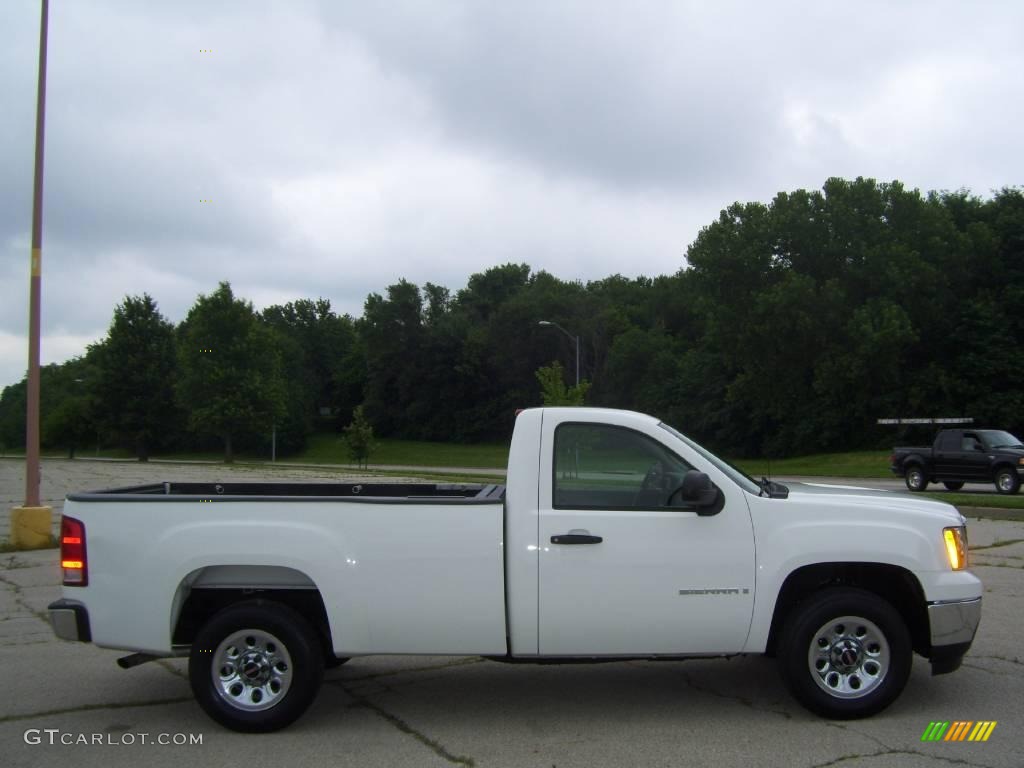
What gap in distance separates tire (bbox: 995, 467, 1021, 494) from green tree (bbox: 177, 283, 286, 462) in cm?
4962

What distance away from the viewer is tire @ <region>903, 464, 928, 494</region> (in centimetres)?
2458

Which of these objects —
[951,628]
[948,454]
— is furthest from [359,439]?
[951,628]

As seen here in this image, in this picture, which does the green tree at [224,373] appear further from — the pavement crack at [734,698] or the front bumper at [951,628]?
the front bumper at [951,628]

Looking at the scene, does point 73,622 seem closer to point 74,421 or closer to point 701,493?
point 701,493

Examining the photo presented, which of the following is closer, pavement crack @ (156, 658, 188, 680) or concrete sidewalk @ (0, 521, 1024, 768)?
concrete sidewalk @ (0, 521, 1024, 768)

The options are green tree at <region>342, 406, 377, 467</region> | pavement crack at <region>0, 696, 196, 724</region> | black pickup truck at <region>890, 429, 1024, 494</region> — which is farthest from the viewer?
green tree at <region>342, 406, 377, 467</region>

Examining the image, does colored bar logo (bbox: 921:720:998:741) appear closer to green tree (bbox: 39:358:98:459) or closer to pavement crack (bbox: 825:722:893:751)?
pavement crack (bbox: 825:722:893:751)

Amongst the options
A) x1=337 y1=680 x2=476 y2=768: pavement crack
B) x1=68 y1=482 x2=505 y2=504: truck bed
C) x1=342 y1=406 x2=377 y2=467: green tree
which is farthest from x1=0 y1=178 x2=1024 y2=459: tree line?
x1=337 y1=680 x2=476 y2=768: pavement crack

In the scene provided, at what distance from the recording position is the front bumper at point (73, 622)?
5.34 m

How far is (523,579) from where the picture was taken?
205 inches

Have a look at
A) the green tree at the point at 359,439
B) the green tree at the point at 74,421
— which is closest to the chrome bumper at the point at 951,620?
the green tree at the point at 359,439

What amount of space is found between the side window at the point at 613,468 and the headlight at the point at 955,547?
161 centimetres

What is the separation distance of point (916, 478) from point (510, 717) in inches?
869

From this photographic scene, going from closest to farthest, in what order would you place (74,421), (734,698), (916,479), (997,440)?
(734,698) < (997,440) < (916,479) < (74,421)
